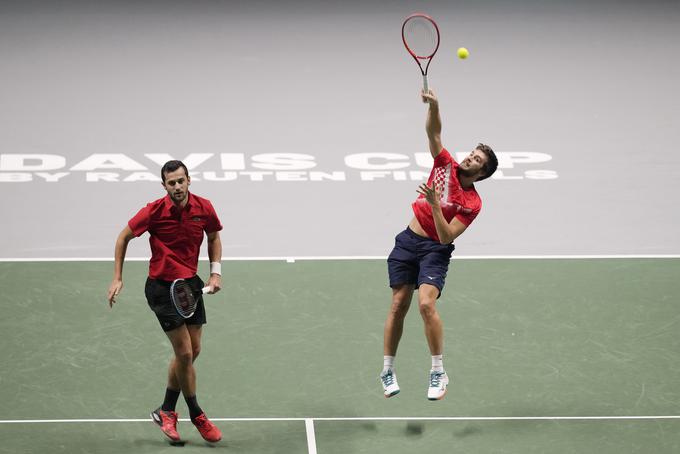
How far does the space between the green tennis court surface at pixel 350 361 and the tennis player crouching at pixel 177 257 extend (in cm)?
68

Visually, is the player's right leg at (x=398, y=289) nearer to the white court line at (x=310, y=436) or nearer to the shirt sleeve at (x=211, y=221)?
the white court line at (x=310, y=436)

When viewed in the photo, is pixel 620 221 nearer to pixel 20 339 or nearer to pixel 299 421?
pixel 299 421

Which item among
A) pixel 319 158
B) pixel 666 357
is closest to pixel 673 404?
pixel 666 357

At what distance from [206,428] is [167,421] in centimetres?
32

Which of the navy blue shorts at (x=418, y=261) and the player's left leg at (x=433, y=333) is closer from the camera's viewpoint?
the player's left leg at (x=433, y=333)

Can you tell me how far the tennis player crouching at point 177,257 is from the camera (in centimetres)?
884

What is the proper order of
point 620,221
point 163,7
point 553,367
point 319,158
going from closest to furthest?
point 553,367, point 620,221, point 319,158, point 163,7

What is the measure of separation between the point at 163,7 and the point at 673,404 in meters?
13.3

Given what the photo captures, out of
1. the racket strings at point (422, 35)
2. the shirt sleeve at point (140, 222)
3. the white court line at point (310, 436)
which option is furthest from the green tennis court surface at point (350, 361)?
the racket strings at point (422, 35)

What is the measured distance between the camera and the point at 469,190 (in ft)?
31.3

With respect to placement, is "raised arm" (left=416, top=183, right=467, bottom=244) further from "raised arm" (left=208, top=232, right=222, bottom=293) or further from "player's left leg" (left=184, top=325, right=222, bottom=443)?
"player's left leg" (left=184, top=325, right=222, bottom=443)

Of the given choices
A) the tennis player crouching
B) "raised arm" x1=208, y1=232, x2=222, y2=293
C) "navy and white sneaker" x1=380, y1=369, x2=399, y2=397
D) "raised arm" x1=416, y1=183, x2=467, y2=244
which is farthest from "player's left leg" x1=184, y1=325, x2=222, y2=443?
"raised arm" x1=416, y1=183, x2=467, y2=244

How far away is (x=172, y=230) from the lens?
29.4 ft

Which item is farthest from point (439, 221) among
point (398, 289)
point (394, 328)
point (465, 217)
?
point (394, 328)
